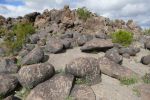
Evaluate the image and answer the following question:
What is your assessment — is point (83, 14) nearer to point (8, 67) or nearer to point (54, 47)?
point (54, 47)

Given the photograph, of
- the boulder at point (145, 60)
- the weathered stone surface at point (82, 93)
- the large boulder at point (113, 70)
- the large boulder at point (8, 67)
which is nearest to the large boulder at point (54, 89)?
the weathered stone surface at point (82, 93)

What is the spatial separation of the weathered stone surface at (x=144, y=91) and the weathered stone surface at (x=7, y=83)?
6343 mm

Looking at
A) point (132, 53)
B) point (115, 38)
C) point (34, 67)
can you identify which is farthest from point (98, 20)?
point (34, 67)

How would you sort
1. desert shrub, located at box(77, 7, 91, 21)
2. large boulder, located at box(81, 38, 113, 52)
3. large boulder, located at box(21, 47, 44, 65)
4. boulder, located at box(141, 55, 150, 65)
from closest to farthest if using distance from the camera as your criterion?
1. large boulder, located at box(21, 47, 44, 65)
2. boulder, located at box(141, 55, 150, 65)
3. large boulder, located at box(81, 38, 113, 52)
4. desert shrub, located at box(77, 7, 91, 21)

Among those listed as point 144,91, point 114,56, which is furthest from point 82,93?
point 114,56

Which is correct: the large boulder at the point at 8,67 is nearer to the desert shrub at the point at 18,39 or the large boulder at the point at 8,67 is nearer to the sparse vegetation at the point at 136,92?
the desert shrub at the point at 18,39

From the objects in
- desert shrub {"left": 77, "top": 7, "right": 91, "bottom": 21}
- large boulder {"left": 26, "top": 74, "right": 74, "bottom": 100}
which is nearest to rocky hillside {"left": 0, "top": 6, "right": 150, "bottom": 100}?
large boulder {"left": 26, "top": 74, "right": 74, "bottom": 100}

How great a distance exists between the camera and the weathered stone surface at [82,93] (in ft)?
48.8

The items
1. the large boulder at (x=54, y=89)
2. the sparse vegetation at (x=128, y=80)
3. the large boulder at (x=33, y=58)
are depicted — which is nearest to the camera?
the large boulder at (x=54, y=89)

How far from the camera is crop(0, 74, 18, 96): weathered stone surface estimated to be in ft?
49.5

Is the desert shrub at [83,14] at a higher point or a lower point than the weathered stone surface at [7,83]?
higher

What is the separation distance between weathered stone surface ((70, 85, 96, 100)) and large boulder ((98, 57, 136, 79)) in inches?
89.6

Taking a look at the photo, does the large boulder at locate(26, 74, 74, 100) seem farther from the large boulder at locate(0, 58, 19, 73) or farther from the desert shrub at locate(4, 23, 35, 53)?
the desert shrub at locate(4, 23, 35, 53)

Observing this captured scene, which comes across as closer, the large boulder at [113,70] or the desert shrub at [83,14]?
the large boulder at [113,70]
